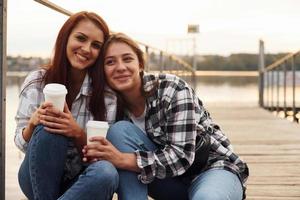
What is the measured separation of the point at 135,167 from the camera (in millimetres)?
1768

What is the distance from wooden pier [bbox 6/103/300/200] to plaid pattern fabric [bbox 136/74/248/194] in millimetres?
826

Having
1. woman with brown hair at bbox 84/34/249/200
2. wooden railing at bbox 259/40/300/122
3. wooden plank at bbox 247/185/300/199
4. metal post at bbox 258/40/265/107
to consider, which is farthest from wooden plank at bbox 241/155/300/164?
metal post at bbox 258/40/265/107

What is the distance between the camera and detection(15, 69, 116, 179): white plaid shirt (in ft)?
6.27

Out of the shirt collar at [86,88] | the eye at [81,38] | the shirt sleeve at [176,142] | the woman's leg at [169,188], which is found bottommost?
the woman's leg at [169,188]

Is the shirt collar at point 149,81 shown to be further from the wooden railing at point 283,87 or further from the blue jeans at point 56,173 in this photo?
the wooden railing at point 283,87

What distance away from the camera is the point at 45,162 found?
1729 millimetres

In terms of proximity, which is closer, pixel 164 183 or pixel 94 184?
pixel 94 184

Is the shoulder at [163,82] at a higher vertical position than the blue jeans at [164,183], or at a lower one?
higher

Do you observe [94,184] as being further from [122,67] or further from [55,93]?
[122,67]

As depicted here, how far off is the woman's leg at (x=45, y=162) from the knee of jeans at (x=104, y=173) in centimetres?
11

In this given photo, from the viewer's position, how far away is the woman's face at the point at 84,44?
1925mm

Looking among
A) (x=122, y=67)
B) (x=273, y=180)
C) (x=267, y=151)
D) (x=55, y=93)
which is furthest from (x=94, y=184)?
(x=267, y=151)

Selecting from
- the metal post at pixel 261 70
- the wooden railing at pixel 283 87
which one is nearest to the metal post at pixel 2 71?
the wooden railing at pixel 283 87

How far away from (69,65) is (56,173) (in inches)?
16.2
